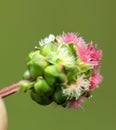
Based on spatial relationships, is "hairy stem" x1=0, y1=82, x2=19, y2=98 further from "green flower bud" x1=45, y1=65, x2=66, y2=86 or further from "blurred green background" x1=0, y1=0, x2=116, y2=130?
"blurred green background" x1=0, y1=0, x2=116, y2=130

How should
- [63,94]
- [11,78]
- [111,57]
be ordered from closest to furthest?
[63,94]
[11,78]
[111,57]

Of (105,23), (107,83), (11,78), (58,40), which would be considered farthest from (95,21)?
(58,40)

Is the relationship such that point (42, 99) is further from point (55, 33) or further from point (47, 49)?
point (55, 33)

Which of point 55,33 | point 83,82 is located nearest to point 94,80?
point 83,82

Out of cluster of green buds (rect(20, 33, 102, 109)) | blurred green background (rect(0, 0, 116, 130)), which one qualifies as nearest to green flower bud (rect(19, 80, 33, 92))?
cluster of green buds (rect(20, 33, 102, 109))

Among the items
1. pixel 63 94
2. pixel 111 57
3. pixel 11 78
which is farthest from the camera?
pixel 111 57

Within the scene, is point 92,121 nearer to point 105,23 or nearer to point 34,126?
point 34,126
